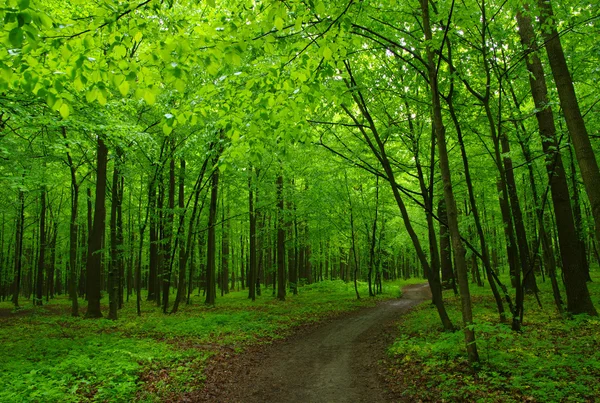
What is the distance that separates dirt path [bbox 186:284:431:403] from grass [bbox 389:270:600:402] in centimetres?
71

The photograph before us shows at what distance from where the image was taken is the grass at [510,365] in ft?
16.9

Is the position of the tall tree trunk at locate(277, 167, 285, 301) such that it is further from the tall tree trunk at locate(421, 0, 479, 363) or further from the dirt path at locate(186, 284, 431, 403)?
the tall tree trunk at locate(421, 0, 479, 363)

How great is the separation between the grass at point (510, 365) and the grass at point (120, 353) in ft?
15.1

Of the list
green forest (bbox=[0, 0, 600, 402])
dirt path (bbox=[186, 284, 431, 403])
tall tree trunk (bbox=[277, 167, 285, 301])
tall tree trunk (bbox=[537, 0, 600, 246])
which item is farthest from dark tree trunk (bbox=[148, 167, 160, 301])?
tall tree trunk (bbox=[537, 0, 600, 246])

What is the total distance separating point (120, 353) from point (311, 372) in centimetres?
467

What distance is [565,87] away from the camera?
16.4ft

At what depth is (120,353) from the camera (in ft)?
27.3

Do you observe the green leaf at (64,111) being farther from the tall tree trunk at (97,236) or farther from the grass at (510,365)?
the tall tree trunk at (97,236)

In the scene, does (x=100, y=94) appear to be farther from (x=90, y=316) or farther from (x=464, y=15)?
(x=90, y=316)

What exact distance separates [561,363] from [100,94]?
7.99 m

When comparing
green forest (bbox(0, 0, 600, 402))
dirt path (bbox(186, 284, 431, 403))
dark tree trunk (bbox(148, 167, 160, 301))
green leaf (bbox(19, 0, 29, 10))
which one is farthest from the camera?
dark tree trunk (bbox(148, 167, 160, 301))

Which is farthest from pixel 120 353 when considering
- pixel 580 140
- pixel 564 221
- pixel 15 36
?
pixel 564 221

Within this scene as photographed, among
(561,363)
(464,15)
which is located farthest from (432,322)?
(464,15)

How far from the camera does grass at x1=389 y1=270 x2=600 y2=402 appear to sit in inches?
202
